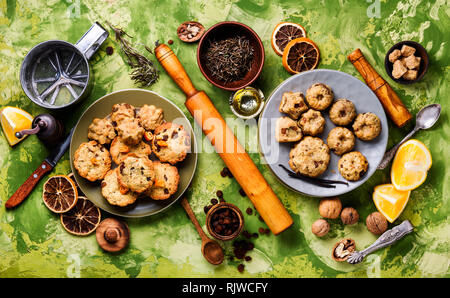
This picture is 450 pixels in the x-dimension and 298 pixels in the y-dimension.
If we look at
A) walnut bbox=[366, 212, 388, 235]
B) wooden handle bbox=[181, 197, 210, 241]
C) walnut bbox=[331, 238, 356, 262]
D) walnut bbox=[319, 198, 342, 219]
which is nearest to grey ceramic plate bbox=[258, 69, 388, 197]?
walnut bbox=[319, 198, 342, 219]

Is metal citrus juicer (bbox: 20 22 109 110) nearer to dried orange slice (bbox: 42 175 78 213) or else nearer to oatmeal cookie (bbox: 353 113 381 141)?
dried orange slice (bbox: 42 175 78 213)

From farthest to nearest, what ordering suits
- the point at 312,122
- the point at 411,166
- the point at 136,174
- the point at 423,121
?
the point at 423,121 → the point at 411,166 → the point at 312,122 → the point at 136,174

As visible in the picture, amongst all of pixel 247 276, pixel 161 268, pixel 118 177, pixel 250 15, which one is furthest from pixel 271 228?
pixel 250 15

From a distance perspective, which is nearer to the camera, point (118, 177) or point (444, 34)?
point (118, 177)

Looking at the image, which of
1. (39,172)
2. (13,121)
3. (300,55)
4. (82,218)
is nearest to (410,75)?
(300,55)

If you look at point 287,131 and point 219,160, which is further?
point 219,160

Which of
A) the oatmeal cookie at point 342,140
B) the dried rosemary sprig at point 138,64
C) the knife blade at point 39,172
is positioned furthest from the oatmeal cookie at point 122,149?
the oatmeal cookie at point 342,140

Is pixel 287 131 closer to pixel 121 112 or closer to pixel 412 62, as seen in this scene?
pixel 412 62

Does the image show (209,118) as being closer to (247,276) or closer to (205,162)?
(205,162)
